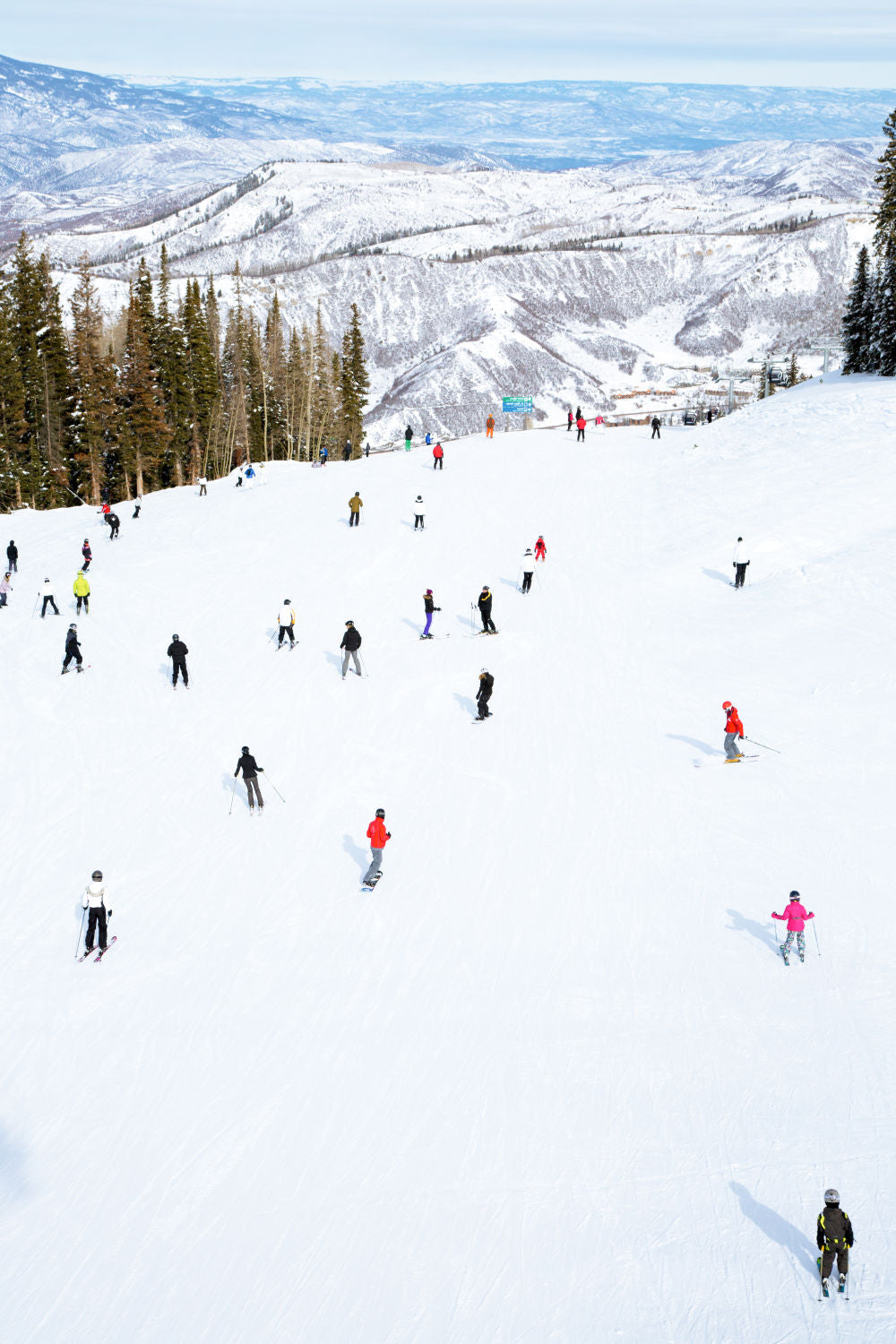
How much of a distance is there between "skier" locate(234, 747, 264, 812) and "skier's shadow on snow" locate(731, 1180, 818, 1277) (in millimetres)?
10089

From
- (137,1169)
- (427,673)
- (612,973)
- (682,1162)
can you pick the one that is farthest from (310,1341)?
(427,673)

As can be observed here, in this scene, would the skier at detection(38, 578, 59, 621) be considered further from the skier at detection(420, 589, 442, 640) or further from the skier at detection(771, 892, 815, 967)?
the skier at detection(771, 892, 815, 967)

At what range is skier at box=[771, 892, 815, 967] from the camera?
12609 millimetres

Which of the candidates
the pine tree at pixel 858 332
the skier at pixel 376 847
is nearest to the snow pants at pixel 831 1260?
the skier at pixel 376 847

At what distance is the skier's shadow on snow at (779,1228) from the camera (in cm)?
891

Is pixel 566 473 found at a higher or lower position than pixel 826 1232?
higher

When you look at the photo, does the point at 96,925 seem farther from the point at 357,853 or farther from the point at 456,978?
the point at 456,978

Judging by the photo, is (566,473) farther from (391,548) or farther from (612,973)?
(612,973)

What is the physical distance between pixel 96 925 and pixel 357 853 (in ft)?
14.0

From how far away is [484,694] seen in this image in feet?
67.9

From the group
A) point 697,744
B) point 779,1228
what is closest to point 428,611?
point 697,744

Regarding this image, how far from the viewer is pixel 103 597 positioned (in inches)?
1195

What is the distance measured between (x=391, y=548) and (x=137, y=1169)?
24.6 meters

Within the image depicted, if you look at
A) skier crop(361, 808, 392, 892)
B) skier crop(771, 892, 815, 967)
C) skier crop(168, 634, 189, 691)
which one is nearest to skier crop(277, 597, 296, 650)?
skier crop(168, 634, 189, 691)
